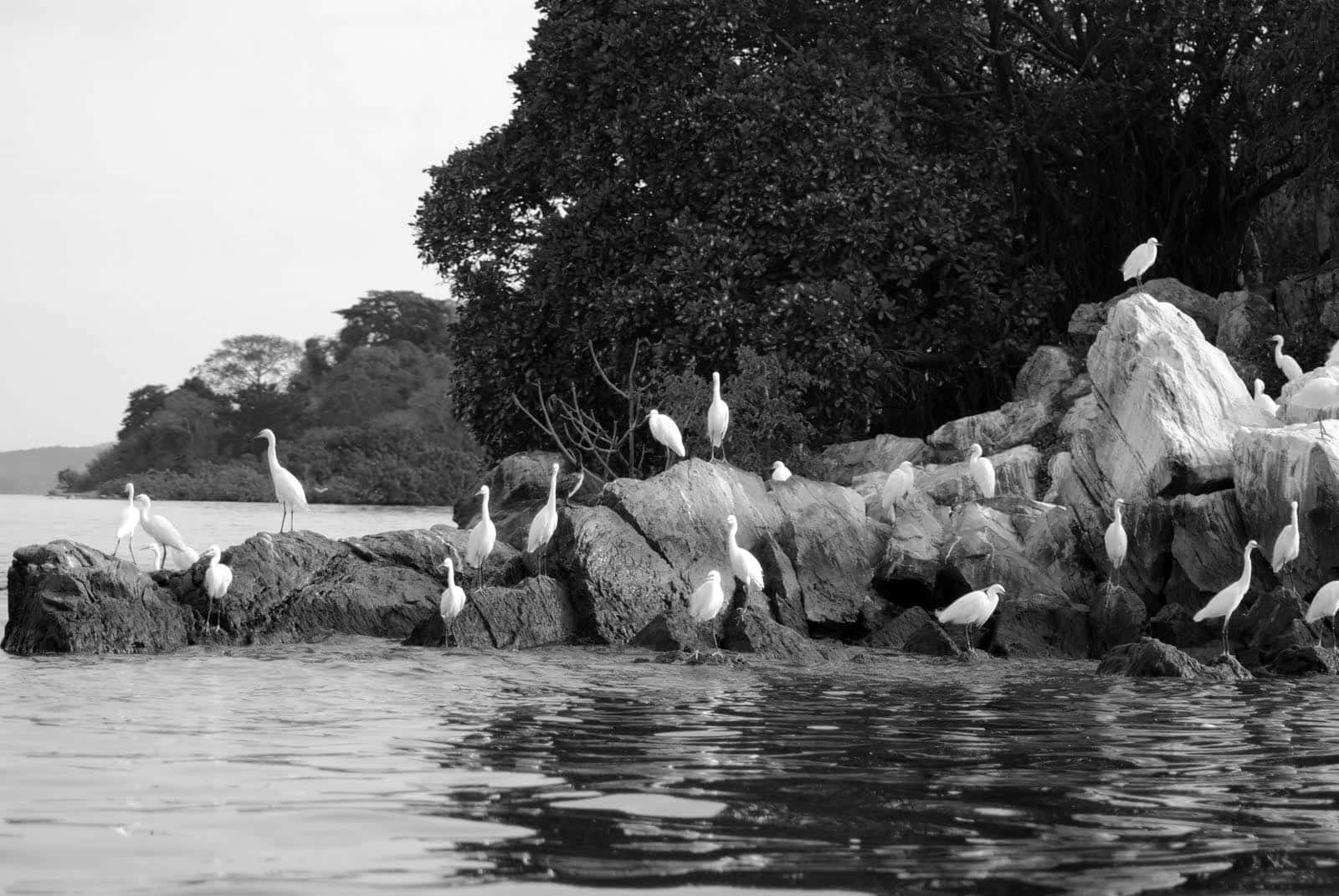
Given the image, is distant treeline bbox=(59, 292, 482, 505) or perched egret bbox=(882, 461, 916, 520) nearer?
perched egret bbox=(882, 461, 916, 520)

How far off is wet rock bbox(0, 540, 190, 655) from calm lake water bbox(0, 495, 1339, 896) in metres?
0.59

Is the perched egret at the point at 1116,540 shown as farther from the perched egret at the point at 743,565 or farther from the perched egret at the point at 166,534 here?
the perched egret at the point at 166,534

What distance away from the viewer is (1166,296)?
2419 cm

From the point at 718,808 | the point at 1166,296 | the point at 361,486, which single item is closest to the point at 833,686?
the point at 718,808

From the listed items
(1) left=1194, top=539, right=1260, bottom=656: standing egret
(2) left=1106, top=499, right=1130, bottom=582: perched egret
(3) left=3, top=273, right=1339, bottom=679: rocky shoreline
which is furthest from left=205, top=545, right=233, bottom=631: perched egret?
(1) left=1194, top=539, right=1260, bottom=656: standing egret

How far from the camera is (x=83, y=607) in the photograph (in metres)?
15.2

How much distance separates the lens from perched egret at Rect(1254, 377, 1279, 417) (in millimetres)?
19609

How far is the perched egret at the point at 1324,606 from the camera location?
15.4 metres

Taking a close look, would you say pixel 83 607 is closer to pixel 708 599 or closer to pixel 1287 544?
pixel 708 599

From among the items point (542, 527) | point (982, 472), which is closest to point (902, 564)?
point (982, 472)

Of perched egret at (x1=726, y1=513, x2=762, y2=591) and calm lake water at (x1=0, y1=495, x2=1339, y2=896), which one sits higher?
perched egret at (x1=726, y1=513, x2=762, y2=591)

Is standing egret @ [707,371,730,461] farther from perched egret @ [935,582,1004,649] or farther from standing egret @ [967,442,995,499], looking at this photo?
perched egret @ [935,582,1004,649]

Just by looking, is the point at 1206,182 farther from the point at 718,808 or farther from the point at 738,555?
the point at 718,808

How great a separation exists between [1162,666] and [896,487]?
18.2ft
